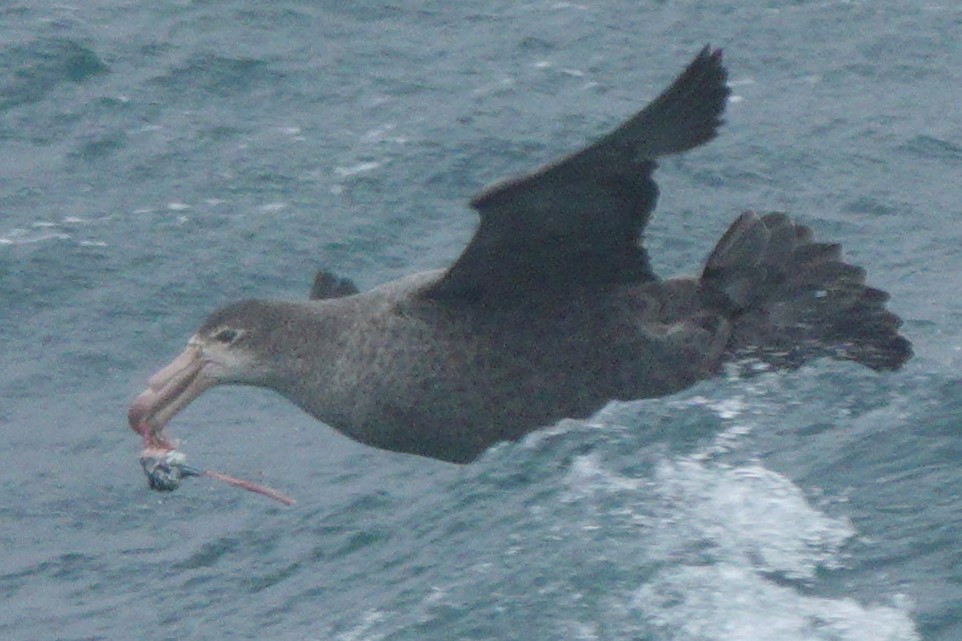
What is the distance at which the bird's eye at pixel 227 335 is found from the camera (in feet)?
36.8

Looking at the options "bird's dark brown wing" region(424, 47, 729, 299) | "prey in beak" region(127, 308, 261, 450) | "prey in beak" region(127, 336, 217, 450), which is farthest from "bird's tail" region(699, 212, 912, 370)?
"prey in beak" region(127, 336, 217, 450)

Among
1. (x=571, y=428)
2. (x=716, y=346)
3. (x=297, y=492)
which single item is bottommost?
(x=297, y=492)

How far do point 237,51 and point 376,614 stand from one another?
8.57 metres

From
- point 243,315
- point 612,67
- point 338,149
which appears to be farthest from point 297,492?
point 612,67

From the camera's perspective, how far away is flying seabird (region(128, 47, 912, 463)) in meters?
10.7

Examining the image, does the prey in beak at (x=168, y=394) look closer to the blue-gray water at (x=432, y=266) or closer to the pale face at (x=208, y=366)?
the pale face at (x=208, y=366)

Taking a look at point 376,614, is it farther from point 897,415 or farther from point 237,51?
point 237,51

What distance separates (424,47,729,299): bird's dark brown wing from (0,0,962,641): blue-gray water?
1.02m

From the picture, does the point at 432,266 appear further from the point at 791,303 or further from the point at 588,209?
the point at 588,209

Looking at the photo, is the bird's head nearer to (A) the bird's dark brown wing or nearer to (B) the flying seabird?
(B) the flying seabird

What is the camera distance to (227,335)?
36.8 feet

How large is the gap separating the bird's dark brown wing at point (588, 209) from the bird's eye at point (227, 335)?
1173mm

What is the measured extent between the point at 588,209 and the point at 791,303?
1410mm

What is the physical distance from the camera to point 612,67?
17.5 m
